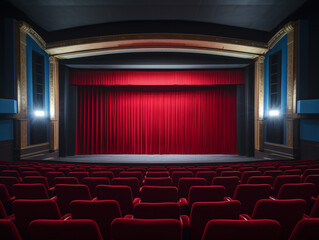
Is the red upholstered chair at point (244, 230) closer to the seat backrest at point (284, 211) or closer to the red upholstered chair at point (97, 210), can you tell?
the seat backrest at point (284, 211)

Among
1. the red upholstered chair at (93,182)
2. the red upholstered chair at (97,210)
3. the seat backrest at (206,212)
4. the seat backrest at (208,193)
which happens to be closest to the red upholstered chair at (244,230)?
the seat backrest at (206,212)

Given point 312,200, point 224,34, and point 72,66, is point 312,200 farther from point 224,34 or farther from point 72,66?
point 72,66

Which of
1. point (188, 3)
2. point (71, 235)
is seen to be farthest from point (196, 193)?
point (188, 3)

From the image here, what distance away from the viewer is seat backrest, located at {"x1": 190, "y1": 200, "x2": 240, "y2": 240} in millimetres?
1427

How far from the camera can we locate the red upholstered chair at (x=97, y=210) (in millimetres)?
1492

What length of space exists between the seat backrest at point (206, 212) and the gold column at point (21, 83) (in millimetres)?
6990

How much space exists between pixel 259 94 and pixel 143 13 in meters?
5.52

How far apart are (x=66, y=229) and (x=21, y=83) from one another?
7211mm

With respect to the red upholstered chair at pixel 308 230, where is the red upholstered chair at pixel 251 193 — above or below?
below

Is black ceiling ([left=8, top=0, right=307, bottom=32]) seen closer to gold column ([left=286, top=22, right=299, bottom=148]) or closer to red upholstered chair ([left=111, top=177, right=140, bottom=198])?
gold column ([left=286, top=22, right=299, bottom=148])

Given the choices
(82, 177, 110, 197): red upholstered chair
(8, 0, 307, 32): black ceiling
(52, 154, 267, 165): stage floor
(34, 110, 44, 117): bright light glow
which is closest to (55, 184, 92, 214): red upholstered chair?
(82, 177, 110, 197): red upholstered chair

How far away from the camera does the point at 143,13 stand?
6.94 meters

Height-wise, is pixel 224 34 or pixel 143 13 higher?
pixel 143 13

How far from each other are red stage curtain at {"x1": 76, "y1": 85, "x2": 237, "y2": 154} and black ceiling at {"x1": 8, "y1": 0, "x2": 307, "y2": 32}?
3176mm
